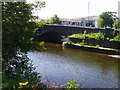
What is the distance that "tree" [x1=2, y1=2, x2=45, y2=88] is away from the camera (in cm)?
1117

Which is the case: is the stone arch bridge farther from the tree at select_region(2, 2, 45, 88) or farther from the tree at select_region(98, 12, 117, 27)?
the tree at select_region(2, 2, 45, 88)

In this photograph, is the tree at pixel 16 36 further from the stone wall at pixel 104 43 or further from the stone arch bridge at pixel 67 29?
the stone arch bridge at pixel 67 29

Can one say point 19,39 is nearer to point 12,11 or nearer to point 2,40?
point 2,40

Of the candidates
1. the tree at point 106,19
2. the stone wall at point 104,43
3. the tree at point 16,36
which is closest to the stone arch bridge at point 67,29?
the stone wall at point 104,43

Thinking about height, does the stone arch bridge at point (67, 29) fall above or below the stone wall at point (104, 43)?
above

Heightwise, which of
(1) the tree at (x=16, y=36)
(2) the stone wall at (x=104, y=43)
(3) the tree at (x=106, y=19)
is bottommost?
(2) the stone wall at (x=104, y=43)

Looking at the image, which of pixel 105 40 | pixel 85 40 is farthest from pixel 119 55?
pixel 85 40

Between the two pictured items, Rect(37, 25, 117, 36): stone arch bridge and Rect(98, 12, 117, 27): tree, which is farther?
Rect(98, 12, 117, 27): tree

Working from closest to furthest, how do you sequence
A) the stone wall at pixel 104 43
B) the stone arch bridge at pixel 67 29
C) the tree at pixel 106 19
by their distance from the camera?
the stone wall at pixel 104 43
the stone arch bridge at pixel 67 29
the tree at pixel 106 19

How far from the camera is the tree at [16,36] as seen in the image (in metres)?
11.2

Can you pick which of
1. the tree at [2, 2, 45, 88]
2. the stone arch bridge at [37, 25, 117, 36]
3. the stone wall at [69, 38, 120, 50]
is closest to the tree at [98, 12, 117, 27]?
the stone arch bridge at [37, 25, 117, 36]

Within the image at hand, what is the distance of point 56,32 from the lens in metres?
58.1

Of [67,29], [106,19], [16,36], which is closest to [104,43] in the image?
[67,29]

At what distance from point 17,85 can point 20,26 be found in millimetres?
4763
